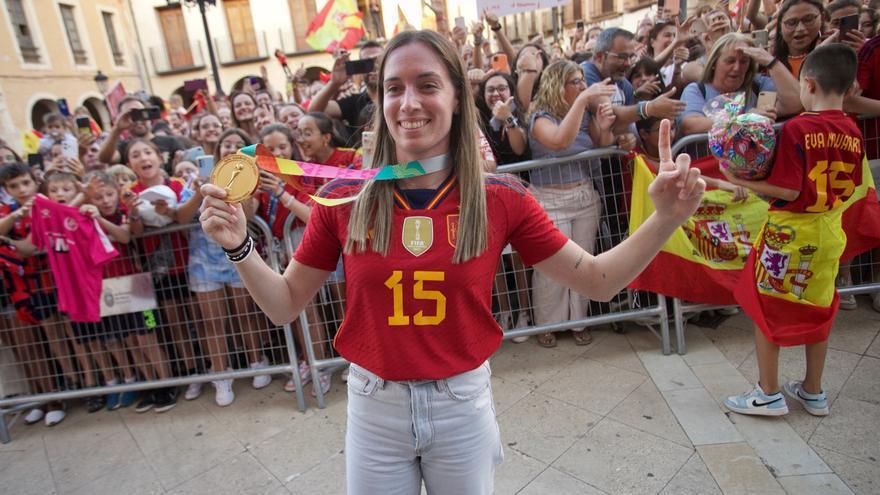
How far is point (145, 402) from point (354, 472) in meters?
3.35

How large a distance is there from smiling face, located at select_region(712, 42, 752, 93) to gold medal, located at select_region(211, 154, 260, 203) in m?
3.95

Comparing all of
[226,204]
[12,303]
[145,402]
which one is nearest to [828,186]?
[226,204]

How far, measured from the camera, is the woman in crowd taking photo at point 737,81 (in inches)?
148

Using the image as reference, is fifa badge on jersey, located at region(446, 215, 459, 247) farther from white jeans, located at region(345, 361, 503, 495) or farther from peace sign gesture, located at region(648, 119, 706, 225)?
peace sign gesture, located at region(648, 119, 706, 225)

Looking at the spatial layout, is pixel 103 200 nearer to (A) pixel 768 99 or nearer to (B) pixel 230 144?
(B) pixel 230 144

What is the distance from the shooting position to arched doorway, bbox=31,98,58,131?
69.9ft

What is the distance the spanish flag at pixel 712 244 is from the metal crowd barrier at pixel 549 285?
0.89 feet

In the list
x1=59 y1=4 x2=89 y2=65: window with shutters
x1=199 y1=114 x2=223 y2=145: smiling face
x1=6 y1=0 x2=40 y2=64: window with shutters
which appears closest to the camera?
x1=199 y1=114 x2=223 y2=145: smiling face

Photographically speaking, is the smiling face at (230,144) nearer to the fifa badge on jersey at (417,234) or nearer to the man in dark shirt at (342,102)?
the man in dark shirt at (342,102)

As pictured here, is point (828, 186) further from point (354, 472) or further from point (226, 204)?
point (226, 204)

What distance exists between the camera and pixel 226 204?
143 centimetres

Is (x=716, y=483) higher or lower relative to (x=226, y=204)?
lower

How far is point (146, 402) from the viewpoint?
4086 millimetres

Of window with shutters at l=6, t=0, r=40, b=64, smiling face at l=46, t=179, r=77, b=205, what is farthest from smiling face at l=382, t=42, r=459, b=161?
window with shutters at l=6, t=0, r=40, b=64
